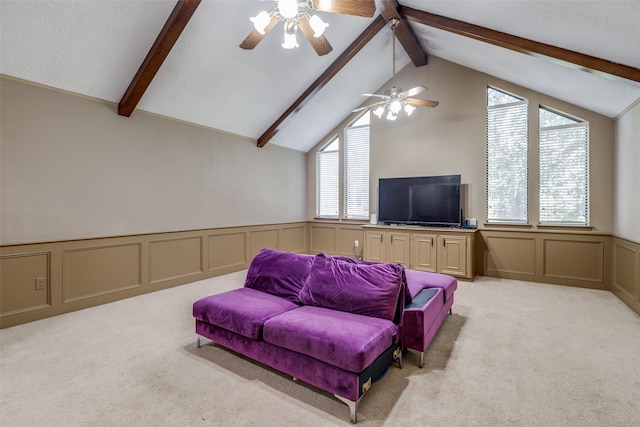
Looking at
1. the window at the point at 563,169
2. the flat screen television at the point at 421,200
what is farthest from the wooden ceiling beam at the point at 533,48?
the flat screen television at the point at 421,200

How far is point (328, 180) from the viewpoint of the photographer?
24.1 feet

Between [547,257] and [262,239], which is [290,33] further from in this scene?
[547,257]

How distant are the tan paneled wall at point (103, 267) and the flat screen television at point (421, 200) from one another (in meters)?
3.00

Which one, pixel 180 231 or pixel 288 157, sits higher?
pixel 288 157

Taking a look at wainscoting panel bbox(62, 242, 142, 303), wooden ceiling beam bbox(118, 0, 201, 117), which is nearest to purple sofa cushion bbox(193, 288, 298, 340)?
wainscoting panel bbox(62, 242, 142, 303)

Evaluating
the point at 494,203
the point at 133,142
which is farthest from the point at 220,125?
the point at 494,203

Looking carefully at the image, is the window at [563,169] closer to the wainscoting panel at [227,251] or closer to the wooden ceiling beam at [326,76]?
the wooden ceiling beam at [326,76]

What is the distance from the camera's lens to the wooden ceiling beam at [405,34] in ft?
13.1

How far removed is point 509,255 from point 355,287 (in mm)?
4053

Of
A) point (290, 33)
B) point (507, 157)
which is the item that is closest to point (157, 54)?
point (290, 33)

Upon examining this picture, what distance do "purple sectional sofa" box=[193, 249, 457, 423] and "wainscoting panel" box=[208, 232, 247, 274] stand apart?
2.59 m

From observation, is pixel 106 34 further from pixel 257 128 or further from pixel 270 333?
pixel 270 333

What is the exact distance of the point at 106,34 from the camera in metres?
3.26

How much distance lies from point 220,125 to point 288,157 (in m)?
2.01
